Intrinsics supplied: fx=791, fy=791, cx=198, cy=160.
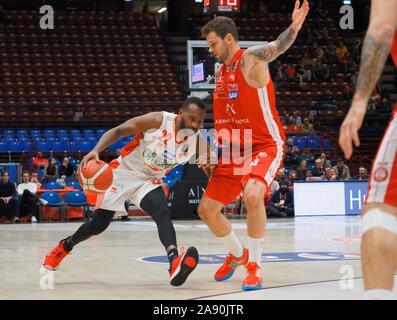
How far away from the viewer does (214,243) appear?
996 centimetres

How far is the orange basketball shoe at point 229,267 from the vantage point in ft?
20.2

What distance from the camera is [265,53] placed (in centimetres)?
552

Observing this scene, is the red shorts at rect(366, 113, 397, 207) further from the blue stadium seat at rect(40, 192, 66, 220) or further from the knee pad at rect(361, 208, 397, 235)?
the blue stadium seat at rect(40, 192, 66, 220)

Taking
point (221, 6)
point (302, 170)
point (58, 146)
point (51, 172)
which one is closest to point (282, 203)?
point (302, 170)

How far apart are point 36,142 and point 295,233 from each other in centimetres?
1020

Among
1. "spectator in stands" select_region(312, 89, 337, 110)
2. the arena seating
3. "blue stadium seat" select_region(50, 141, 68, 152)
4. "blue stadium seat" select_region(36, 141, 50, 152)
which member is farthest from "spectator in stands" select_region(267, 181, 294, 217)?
"spectator in stands" select_region(312, 89, 337, 110)

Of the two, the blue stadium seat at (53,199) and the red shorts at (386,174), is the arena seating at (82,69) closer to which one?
Result: the blue stadium seat at (53,199)

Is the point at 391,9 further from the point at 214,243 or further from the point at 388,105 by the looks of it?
the point at 388,105

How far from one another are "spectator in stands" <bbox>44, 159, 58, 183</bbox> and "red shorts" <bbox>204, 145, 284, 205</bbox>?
11.7m

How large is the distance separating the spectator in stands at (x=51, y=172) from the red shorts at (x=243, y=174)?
1169 cm

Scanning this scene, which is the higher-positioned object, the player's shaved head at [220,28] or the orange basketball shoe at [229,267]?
the player's shaved head at [220,28]

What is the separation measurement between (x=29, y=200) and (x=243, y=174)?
10349mm

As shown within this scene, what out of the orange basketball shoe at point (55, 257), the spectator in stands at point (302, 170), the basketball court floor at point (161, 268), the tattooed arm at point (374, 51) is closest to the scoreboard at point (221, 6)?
the spectator in stands at point (302, 170)

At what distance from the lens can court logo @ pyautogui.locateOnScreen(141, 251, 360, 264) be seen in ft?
25.3
